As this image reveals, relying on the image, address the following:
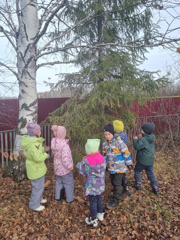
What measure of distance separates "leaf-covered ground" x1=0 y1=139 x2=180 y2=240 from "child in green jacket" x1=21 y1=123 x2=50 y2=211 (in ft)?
0.85

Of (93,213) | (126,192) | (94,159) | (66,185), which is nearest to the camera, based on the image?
(94,159)

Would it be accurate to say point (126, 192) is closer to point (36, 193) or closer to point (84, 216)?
point (84, 216)

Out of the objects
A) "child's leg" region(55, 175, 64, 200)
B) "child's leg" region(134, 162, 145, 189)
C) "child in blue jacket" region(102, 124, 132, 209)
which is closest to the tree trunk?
"child's leg" region(55, 175, 64, 200)

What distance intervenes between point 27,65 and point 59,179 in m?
2.60

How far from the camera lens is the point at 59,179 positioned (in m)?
3.24

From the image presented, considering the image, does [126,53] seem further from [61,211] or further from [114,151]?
[61,211]

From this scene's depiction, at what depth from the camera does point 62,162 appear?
305 centimetres

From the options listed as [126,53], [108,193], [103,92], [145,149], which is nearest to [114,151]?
[145,149]

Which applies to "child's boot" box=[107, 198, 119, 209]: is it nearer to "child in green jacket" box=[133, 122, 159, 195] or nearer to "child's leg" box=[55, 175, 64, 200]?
"child in green jacket" box=[133, 122, 159, 195]

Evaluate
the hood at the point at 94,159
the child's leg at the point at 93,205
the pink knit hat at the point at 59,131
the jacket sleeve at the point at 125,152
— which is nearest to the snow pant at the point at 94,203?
the child's leg at the point at 93,205

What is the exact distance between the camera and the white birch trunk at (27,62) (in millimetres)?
3803

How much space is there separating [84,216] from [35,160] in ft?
4.33

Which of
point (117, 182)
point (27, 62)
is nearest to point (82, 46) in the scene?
point (27, 62)

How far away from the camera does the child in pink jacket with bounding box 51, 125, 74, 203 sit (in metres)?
2.99
